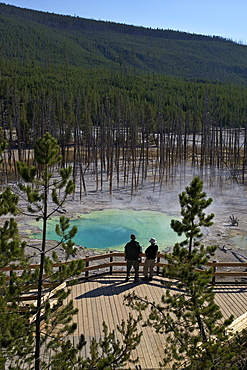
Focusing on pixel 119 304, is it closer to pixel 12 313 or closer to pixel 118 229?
pixel 12 313

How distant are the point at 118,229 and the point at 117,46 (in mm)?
134429

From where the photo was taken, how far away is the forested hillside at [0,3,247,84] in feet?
362

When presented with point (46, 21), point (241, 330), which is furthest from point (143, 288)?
point (46, 21)

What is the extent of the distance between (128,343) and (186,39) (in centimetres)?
18712

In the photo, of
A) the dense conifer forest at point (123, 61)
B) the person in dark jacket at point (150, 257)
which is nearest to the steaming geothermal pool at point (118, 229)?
the person in dark jacket at point (150, 257)

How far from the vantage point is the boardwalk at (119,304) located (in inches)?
312

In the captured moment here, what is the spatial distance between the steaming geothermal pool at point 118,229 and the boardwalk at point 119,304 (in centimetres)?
764

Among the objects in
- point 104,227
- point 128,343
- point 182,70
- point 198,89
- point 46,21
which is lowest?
point 104,227

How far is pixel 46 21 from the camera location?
483ft

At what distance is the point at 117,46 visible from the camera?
479 feet

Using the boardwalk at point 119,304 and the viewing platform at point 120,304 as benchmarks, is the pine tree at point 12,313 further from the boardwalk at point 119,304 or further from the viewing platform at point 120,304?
the boardwalk at point 119,304

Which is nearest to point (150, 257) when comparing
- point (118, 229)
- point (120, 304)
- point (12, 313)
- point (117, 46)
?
point (120, 304)

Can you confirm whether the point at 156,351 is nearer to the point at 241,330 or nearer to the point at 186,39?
the point at 241,330

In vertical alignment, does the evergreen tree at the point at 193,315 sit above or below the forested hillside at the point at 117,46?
below
